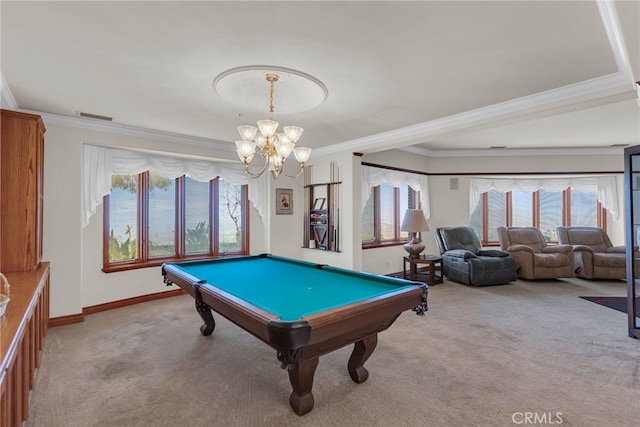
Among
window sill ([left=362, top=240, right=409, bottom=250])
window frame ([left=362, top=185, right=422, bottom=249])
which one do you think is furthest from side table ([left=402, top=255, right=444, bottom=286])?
window frame ([left=362, top=185, right=422, bottom=249])

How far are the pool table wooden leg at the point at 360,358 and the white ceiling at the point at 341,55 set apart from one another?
6.83 feet

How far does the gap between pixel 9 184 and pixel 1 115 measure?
0.58 metres

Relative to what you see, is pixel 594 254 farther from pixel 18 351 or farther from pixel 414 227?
pixel 18 351

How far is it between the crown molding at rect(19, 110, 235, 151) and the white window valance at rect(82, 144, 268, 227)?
279 millimetres

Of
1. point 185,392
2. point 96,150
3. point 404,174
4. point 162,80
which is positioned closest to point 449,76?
point 162,80

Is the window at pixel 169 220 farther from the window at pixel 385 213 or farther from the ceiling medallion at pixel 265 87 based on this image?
the ceiling medallion at pixel 265 87

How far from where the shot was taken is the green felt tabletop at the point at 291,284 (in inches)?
78.7

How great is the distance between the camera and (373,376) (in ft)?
8.10

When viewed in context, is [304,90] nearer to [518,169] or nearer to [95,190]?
[95,190]

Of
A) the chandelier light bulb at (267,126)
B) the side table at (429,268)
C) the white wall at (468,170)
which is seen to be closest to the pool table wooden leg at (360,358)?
the chandelier light bulb at (267,126)

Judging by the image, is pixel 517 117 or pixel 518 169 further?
pixel 518 169

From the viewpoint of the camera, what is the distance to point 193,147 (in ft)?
15.6

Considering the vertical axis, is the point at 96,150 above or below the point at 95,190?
above

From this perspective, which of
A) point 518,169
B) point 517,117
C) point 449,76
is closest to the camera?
point 449,76
